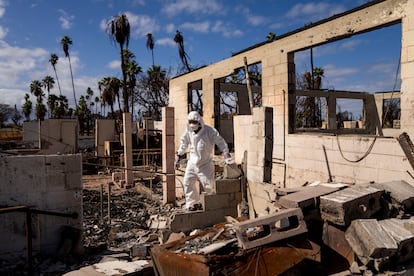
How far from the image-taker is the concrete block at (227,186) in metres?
7.28

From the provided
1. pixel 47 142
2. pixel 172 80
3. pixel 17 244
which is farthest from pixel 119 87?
pixel 17 244

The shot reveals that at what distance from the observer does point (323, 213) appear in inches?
160

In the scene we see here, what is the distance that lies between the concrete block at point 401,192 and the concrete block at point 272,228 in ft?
4.85

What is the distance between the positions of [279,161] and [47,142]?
1623cm

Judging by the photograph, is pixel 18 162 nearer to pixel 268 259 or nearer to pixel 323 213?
pixel 268 259

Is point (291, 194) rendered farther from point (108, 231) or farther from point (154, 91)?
point (154, 91)

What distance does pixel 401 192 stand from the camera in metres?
4.47

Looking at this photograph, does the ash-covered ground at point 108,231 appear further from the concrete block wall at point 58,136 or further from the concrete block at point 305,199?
the concrete block wall at point 58,136

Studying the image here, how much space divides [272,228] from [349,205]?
969mm

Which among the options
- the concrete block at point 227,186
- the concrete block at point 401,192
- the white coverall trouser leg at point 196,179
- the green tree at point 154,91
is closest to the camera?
the concrete block at point 401,192

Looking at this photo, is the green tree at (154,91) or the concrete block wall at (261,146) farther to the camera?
the green tree at (154,91)

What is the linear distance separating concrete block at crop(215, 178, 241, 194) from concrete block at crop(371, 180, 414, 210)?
340 centimetres

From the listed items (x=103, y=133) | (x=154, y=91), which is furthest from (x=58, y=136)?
(x=154, y=91)

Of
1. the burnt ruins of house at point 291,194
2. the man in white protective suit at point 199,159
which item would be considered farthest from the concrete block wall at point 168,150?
the man in white protective suit at point 199,159
